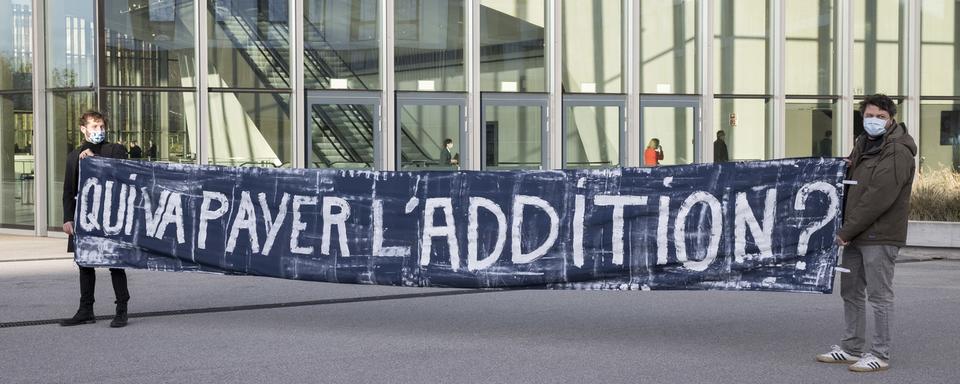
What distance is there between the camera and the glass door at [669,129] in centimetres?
2519

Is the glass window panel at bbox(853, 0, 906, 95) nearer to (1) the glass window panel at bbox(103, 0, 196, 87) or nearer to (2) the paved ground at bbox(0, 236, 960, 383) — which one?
(2) the paved ground at bbox(0, 236, 960, 383)

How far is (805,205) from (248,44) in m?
14.9

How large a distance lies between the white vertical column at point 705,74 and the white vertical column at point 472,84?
5.07 metres

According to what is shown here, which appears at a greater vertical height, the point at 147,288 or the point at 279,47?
the point at 279,47

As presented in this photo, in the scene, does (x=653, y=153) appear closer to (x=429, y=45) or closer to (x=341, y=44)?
(x=429, y=45)

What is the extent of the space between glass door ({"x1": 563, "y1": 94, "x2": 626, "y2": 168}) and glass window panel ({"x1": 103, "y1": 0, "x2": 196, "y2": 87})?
25.8 feet

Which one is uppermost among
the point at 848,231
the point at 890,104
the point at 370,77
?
the point at 370,77

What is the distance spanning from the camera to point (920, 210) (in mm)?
17594

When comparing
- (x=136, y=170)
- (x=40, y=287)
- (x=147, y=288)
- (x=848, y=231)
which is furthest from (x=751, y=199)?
(x=40, y=287)

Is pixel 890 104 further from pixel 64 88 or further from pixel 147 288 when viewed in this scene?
pixel 64 88

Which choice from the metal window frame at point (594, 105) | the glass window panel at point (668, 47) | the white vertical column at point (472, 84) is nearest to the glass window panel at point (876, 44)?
the glass window panel at point (668, 47)

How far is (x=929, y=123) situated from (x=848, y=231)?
2055 cm

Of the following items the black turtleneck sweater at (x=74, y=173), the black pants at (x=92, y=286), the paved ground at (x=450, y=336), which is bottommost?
the paved ground at (x=450, y=336)

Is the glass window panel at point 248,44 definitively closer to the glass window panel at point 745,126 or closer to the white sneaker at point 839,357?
the glass window panel at point 745,126
